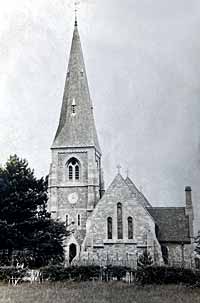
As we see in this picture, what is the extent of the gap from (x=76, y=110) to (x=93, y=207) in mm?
10218

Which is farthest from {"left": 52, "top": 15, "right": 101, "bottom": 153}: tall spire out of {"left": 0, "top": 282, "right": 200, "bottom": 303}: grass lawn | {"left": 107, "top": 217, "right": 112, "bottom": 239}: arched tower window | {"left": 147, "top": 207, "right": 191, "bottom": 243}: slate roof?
{"left": 0, "top": 282, "right": 200, "bottom": 303}: grass lawn

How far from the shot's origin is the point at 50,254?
2984 cm

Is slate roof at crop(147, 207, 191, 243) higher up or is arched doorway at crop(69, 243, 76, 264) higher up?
slate roof at crop(147, 207, 191, 243)

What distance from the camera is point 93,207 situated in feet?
136

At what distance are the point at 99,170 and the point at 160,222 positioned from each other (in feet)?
29.4

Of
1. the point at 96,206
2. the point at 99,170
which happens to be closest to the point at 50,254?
the point at 96,206

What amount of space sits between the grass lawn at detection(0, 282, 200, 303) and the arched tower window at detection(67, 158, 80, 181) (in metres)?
25.8

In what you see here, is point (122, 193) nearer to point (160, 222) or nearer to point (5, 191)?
point (160, 222)

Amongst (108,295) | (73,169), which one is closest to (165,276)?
(108,295)

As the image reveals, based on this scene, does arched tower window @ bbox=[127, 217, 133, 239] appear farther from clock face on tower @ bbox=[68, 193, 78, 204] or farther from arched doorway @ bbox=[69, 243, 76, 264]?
clock face on tower @ bbox=[68, 193, 78, 204]

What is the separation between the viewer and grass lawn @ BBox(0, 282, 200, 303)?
1341 centimetres

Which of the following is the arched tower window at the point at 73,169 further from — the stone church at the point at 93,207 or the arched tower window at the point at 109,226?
the arched tower window at the point at 109,226

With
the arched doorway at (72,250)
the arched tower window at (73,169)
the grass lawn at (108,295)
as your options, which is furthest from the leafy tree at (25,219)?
the arched tower window at (73,169)

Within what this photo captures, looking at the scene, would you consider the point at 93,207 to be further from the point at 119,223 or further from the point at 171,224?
the point at 171,224
